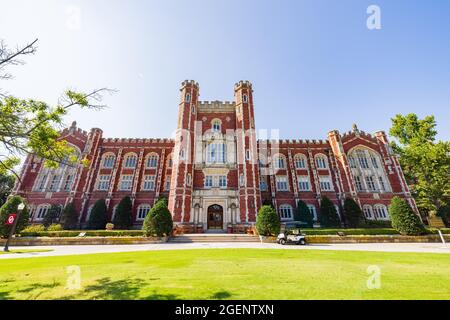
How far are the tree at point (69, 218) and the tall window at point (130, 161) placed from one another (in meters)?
8.14

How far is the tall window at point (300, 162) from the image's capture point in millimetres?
29566

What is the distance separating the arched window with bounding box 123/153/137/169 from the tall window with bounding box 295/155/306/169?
951 inches

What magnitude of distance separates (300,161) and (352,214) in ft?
31.6

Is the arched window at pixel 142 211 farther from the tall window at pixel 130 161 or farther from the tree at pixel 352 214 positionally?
Answer: the tree at pixel 352 214

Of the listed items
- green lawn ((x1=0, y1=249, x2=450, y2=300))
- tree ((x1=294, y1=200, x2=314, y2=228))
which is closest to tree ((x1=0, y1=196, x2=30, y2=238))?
green lawn ((x1=0, y1=249, x2=450, y2=300))

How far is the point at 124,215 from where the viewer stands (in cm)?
2400

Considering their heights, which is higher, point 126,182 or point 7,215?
point 126,182

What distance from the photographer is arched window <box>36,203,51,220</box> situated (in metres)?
24.9

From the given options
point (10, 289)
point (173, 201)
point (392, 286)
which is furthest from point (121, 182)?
point (392, 286)

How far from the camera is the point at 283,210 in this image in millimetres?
26797

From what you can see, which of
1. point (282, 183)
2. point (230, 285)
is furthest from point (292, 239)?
point (282, 183)

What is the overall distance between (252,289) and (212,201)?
19081 mm

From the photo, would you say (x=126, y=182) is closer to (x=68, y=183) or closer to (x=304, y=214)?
(x=68, y=183)

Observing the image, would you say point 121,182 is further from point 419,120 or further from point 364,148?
point 419,120
